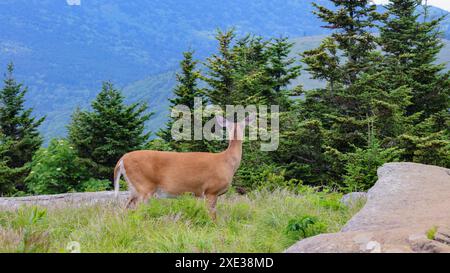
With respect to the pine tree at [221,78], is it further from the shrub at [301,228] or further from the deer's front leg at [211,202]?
the shrub at [301,228]

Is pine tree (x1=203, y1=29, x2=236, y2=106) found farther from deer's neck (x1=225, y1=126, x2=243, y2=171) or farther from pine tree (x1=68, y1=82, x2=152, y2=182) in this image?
deer's neck (x1=225, y1=126, x2=243, y2=171)

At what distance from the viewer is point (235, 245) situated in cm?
605

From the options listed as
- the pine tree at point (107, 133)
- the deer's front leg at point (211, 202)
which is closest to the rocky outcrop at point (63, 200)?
the deer's front leg at point (211, 202)

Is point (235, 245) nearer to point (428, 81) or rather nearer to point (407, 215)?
point (407, 215)

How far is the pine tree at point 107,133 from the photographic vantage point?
2528 centimetres

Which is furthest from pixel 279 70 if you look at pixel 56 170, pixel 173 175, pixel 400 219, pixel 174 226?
pixel 400 219

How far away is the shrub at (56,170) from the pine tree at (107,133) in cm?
203

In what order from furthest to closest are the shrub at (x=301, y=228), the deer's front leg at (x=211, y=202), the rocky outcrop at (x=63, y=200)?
the rocky outcrop at (x=63, y=200) → the deer's front leg at (x=211, y=202) → the shrub at (x=301, y=228)

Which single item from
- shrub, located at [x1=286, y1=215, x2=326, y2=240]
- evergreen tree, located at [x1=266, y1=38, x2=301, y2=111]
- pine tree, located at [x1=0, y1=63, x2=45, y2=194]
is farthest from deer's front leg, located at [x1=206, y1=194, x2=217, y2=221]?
pine tree, located at [x1=0, y1=63, x2=45, y2=194]

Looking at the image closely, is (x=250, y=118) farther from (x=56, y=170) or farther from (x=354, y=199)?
(x=56, y=170)

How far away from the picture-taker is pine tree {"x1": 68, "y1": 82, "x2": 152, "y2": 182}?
25281mm

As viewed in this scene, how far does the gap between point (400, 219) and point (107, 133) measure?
2206 centimetres

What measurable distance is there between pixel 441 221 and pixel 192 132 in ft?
62.3
